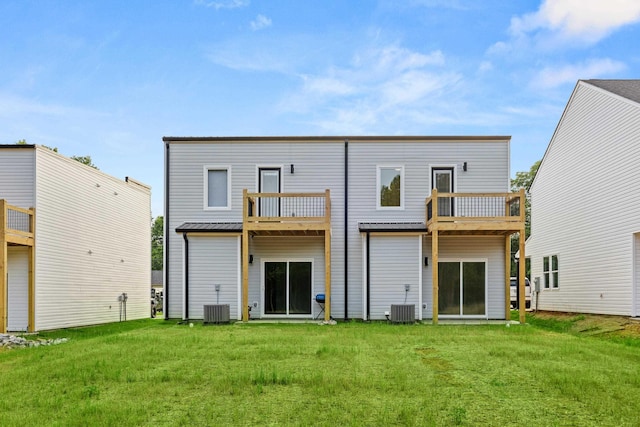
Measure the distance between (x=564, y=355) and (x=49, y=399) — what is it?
8.40 m

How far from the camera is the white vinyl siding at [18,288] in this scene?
15234 mm

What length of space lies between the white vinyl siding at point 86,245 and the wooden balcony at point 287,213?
6.31 metres

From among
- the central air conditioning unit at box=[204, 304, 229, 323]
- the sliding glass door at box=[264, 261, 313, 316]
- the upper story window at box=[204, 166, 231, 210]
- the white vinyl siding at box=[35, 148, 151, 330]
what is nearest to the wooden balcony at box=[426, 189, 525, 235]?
the sliding glass door at box=[264, 261, 313, 316]

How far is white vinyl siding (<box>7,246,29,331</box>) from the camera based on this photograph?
50.0 ft

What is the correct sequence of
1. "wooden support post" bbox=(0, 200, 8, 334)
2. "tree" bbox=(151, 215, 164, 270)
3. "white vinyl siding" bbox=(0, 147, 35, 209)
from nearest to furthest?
1. "wooden support post" bbox=(0, 200, 8, 334)
2. "white vinyl siding" bbox=(0, 147, 35, 209)
3. "tree" bbox=(151, 215, 164, 270)

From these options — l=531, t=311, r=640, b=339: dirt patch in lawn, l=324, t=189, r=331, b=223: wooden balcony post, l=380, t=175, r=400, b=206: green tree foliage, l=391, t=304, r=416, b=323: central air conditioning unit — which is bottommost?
l=531, t=311, r=640, b=339: dirt patch in lawn

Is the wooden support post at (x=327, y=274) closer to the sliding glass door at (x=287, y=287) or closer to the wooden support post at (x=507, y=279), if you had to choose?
the sliding glass door at (x=287, y=287)

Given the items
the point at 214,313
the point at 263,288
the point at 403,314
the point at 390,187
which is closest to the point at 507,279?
the point at 403,314

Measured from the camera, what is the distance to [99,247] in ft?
64.7

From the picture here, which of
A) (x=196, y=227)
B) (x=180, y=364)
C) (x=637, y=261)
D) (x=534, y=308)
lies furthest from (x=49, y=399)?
(x=534, y=308)

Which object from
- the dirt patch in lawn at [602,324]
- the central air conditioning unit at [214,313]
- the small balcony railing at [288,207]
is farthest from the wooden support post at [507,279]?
the central air conditioning unit at [214,313]

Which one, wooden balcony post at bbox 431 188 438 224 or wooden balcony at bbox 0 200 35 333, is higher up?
wooden balcony post at bbox 431 188 438 224

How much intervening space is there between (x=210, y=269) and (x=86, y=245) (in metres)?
5.53

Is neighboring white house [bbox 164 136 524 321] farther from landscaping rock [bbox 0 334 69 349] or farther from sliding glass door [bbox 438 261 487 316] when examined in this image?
landscaping rock [bbox 0 334 69 349]
